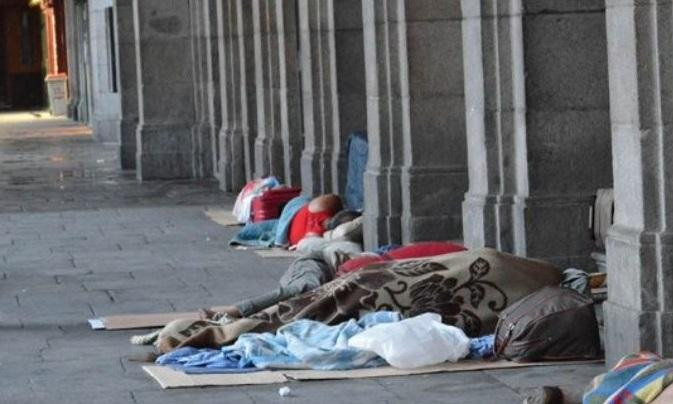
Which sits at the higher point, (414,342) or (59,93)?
(59,93)

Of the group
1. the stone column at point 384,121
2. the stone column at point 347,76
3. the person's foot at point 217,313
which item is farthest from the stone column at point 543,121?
the stone column at point 347,76

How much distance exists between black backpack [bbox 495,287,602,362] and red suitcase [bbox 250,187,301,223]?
8.64 metres

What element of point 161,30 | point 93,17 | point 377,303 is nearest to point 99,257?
point 377,303

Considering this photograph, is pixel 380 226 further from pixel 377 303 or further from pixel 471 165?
pixel 377 303

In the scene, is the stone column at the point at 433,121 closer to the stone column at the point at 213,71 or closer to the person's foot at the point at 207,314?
the person's foot at the point at 207,314

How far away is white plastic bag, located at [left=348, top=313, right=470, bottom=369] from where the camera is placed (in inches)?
416

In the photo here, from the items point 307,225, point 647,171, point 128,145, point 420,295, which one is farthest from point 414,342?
point 128,145

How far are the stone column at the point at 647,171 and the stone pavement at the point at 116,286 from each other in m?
0.56

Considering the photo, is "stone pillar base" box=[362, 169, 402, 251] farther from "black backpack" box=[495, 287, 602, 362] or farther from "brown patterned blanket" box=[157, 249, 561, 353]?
"black backpack" box=[495, 287, 602, 362]

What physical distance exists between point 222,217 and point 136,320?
8.46m

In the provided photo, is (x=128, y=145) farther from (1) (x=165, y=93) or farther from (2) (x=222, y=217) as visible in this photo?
(2) (x=222, y=217)

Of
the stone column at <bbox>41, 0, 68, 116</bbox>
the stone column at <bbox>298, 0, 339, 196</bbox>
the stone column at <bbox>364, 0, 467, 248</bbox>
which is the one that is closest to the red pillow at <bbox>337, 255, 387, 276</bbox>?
the stone column at <bbox>364, 0, 467, 248</bbox>

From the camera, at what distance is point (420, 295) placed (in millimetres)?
11445

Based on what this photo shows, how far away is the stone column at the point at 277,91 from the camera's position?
71.7ft
